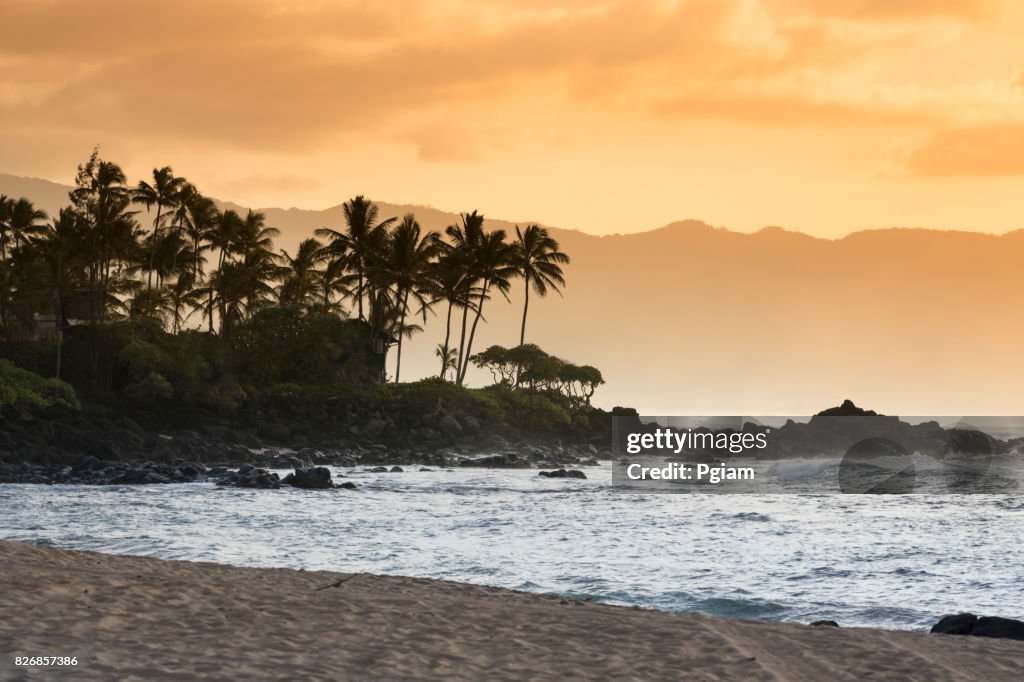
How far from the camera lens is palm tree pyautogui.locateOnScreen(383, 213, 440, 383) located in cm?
6494

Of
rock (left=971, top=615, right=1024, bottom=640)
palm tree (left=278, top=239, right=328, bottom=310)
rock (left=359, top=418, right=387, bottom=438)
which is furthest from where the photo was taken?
palm tree (left=278, top=239, right=328, bottom=310)

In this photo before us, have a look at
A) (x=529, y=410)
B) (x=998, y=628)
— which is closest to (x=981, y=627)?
(x=998, y=628)

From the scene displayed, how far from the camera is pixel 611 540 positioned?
22.5 metres

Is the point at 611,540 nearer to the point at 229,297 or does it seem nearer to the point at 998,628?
the point at 998,628

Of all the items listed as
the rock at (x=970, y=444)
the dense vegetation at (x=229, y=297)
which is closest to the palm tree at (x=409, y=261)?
the dense vegetation at (x=229, y=297)

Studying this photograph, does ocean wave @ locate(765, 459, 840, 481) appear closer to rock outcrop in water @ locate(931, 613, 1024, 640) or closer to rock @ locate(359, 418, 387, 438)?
rock @ locate(359, 418, 387, 438)

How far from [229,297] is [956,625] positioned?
57.0 metres

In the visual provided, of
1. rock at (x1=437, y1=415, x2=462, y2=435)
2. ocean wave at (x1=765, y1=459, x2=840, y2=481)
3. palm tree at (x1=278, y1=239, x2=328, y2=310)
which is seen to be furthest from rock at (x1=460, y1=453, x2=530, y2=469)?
palm tree at (x1=278, y1=239, x2=328, y2=310)

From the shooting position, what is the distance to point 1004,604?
15.9 m

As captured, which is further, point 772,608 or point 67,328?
point 67,328

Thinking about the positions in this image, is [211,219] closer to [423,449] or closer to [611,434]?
[423,449]

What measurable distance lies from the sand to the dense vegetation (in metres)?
44.5

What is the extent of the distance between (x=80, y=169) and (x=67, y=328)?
28.4 feet

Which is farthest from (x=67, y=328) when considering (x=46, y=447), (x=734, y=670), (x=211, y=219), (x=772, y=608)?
(x=734, y=670)
